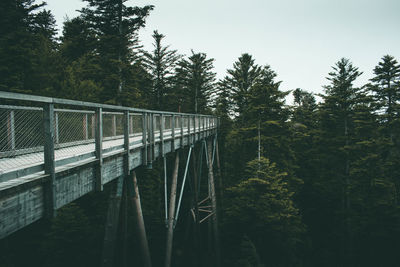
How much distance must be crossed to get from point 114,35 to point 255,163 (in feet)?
38.9

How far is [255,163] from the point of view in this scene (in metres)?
16.5

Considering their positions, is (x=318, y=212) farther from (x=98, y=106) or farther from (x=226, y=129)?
(x=98, y=106)

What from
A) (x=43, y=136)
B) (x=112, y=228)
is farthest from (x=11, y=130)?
(x=112, y=228)

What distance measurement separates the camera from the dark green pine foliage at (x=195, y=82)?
99.7 ft

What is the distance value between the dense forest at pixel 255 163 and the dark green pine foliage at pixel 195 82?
4.53 m

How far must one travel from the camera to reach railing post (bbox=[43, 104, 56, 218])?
9.86 ft

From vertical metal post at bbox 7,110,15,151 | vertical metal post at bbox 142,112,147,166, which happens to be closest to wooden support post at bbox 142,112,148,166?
vertical metal post at bbox 142,112,147,166

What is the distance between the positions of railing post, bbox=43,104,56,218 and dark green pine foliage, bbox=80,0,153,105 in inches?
462

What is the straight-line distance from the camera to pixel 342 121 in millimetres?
21594

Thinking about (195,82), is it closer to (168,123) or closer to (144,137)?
(168,123)

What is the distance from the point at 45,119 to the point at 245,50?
27616mm

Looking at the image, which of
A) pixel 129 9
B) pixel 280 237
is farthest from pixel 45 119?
pixel 280 237

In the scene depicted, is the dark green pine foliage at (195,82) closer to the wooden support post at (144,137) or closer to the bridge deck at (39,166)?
the wooden support post at (144,137)

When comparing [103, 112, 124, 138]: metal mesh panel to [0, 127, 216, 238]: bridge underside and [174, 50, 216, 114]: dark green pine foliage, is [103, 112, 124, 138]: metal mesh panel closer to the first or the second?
[0, 127, 216, 238]: bridge underside
